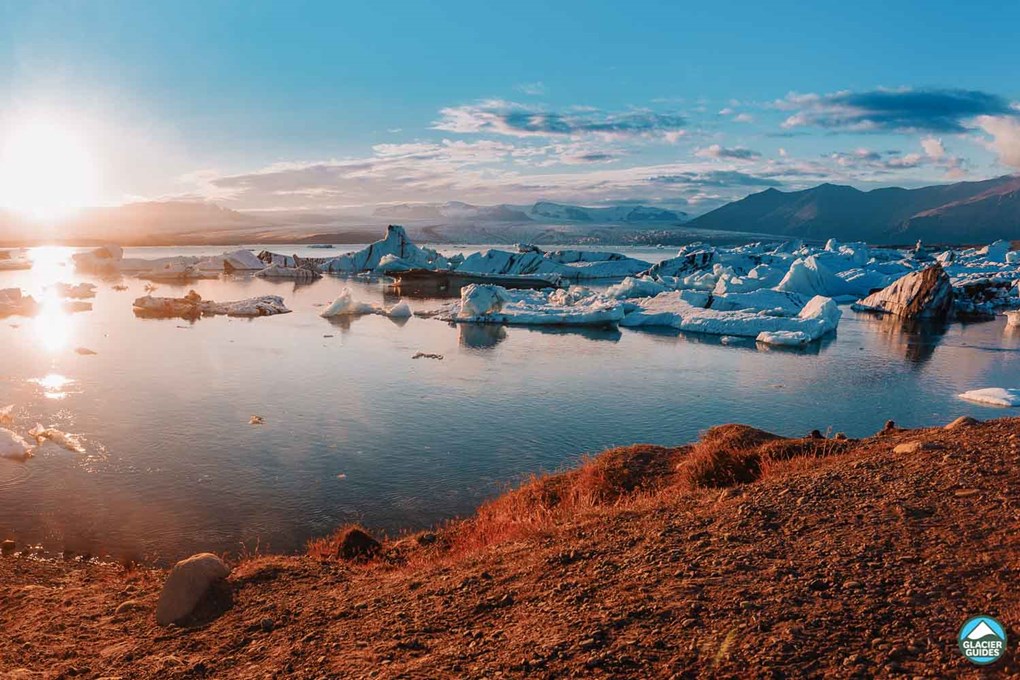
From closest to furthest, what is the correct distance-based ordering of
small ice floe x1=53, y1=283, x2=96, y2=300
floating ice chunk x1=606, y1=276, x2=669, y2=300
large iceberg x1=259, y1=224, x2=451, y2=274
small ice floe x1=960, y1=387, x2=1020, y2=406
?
small ice floe x1=960, y1=387, x2=1020, y2=406 → small ice floe x1=53, y1=283, x2=96, y2=300 → floating ice chunk x1=606, y1=276, x2=669, y2=300 → large iceberg x1=259, y1=224, x2=451, y2=274

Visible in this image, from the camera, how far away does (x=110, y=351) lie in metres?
22.5

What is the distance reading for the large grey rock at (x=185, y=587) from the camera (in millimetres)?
5836

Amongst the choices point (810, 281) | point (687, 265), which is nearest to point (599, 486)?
point (810, 281)

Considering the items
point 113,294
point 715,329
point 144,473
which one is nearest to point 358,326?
point 715,329

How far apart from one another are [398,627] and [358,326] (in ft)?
82.3

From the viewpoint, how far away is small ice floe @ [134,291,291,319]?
31.6 metres

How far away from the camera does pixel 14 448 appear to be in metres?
12.0

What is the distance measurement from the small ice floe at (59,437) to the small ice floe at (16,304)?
2205cm

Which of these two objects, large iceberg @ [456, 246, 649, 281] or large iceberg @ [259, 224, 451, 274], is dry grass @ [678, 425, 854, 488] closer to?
large iceberg @ [456, 246, 649, 281]

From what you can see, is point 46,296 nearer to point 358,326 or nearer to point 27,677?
point 358,326

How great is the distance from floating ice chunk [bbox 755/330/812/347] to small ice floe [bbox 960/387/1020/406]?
325 inches

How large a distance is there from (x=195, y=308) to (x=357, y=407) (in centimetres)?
1971

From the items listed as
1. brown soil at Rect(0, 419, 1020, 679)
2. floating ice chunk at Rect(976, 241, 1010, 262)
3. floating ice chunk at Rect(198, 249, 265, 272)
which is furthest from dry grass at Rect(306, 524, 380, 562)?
floating ice chunk at Rect(976, 241, 1010, 262)

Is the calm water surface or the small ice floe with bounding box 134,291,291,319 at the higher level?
the small ice floe with bounding box 134,291,291,319
